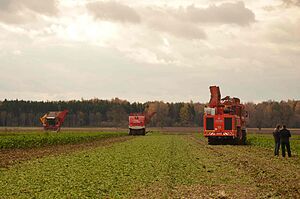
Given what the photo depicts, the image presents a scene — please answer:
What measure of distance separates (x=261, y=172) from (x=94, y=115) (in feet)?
594

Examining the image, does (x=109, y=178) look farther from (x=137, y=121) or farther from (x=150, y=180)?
(x=137, y=121)

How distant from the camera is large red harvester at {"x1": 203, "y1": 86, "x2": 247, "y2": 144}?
134 feet

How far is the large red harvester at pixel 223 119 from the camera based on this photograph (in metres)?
40.9

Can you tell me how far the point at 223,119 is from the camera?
4097cm

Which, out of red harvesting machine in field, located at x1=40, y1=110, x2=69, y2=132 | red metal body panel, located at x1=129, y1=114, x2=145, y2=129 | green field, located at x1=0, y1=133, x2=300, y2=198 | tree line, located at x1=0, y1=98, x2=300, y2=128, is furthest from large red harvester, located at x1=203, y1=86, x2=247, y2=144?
tree line, located at x1=0, y1=98, x2=300, y2=128

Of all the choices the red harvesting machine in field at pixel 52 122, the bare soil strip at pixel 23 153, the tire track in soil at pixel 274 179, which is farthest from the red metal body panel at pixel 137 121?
the tire track in soil at pixel 274 179

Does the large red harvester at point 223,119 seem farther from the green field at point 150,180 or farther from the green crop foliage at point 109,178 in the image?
the green field at point 150,180

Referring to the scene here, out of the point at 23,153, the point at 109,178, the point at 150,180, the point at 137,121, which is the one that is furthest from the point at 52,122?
the point at 150,180

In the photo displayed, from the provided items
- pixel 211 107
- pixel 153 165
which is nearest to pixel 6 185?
pixel 153 165

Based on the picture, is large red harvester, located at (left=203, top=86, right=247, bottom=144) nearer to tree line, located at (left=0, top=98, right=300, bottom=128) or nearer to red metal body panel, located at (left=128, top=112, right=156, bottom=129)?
red metal body panel, located at (left=128, top=112, right=156, bottom=129)

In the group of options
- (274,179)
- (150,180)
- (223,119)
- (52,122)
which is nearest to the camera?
(150,180)

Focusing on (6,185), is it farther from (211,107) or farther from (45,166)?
(211,107)

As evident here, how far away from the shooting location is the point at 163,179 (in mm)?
16609

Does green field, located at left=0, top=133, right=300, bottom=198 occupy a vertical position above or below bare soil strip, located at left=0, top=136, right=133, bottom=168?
above
